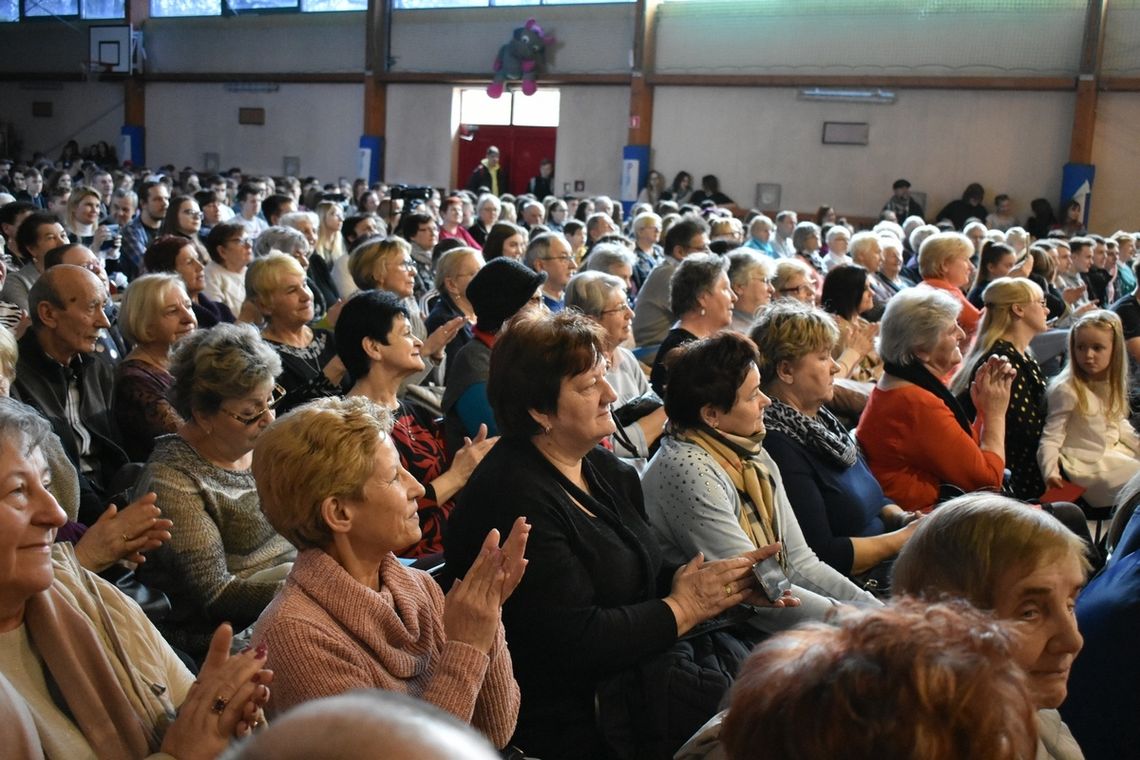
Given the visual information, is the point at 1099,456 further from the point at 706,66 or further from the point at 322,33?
the point at 322,33

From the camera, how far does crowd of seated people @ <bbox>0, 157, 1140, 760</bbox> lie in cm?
164

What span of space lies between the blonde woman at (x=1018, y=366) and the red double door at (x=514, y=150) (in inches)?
521

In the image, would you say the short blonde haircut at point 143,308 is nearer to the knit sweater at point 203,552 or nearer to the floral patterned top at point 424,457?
the floral patterned top at point 424,457

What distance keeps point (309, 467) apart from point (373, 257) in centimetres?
322

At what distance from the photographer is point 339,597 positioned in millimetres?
1906

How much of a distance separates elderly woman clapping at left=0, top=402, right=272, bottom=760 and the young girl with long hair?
355 cm

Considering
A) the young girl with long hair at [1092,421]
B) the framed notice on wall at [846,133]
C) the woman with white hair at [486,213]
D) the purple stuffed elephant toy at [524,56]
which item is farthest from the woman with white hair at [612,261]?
the purple stuffed elephant toy at [524,56]

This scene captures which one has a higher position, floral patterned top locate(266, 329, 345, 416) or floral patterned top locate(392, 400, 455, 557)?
floral patterned top locate(266, 329, 345, 416)

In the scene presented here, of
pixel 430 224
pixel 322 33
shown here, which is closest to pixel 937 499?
pixel 430 224

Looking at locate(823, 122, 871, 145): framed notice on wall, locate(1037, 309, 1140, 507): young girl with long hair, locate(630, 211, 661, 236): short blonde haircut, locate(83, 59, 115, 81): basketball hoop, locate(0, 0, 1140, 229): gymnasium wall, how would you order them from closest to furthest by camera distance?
1. locate(1037, 309, 1140, 507): young girl with long hair
2. locate(630, 211, 661, 236): short blonde haircut
3. locate(0, 0, 1140, 229): gymnasium wall
4. locate(823, 122, 871, 145): framed notice on wall
5. locate(83, 59, 115, 81): basketball hoop

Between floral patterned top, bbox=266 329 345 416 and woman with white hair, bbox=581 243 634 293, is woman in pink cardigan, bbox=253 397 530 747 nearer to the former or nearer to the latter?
floral patterned top, bbox=266 329 345 416

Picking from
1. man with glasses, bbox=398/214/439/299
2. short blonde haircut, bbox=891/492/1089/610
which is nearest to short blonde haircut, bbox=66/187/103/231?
man with glasses, bbox=398/214/439/299

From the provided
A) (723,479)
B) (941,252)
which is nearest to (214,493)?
(723,479)

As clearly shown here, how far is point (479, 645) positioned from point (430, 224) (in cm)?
577
